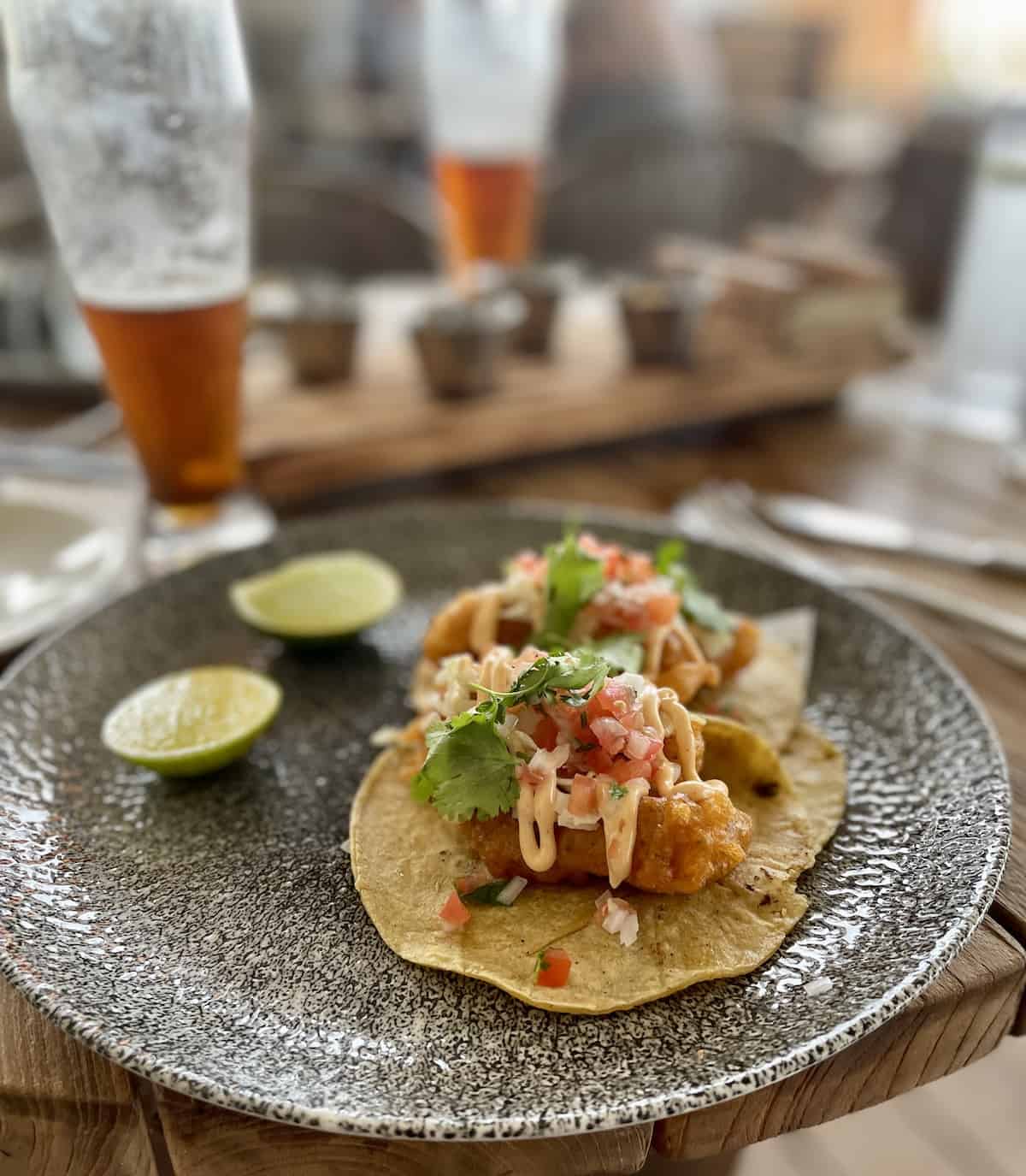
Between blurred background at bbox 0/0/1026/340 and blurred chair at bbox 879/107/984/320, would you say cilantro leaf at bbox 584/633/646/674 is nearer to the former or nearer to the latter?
blurred background at bbox 0/0/1026/340

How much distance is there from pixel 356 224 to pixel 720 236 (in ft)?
6.86

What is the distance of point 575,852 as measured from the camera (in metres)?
1.27

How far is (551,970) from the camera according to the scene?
112 centimetres

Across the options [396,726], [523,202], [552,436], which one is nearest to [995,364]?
[552,436]

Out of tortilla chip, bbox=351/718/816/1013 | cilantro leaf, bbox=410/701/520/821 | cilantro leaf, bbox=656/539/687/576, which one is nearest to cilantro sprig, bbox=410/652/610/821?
cilantro leaf, bbox=410/701/520/821

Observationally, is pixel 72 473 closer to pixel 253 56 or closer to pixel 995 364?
pixel 995 364

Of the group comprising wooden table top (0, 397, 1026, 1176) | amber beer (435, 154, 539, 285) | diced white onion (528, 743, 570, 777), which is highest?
amber beer (435, 154, 539, 285)

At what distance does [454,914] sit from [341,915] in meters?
0.14

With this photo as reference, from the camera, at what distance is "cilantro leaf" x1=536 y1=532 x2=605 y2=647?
161cm

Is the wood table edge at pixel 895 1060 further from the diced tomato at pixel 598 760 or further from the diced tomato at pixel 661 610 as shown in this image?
the diced tomato at pixel 661 610

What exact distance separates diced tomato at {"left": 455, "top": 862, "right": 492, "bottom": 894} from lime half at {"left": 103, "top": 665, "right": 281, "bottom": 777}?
0.38 m

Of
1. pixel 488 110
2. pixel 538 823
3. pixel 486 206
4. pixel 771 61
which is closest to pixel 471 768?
pixel 538 823

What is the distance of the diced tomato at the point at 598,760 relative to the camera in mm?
1295

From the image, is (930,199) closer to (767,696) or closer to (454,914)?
(767,696)
